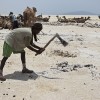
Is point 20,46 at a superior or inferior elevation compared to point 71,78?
superior

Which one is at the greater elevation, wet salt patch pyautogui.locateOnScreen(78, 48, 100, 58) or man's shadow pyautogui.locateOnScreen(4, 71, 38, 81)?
man's shadow pyautogui.locateOnScreen(4, 71, 38, 81)

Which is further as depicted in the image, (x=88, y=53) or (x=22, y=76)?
(x=88, y=53)

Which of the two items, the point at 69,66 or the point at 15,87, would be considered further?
the point at 69,66

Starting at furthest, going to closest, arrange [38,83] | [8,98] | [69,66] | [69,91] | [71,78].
Answer: [69,66] < [71,78] < [38,83] < [69,91] < [8,98]

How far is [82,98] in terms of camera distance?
7.71m

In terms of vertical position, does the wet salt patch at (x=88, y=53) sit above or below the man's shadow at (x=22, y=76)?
below

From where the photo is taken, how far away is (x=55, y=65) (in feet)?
37.1

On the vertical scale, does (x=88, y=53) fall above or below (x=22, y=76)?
below

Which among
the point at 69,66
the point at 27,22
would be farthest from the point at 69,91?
the point at 27,22

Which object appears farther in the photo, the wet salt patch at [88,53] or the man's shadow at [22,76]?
the wet salt patch at [88,53]

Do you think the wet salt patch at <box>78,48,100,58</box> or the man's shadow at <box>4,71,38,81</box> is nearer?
the man's shadow at <box>4,71,38,81</box>

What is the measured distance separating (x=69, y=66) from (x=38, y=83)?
2138mm

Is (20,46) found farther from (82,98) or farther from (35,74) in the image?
(82,98)

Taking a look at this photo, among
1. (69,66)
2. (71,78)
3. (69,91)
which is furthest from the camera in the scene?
(69,66)
